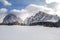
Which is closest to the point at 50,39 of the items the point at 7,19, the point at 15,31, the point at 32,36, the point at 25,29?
the point at 32,36

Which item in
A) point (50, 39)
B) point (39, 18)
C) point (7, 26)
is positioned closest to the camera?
point (50, 39)

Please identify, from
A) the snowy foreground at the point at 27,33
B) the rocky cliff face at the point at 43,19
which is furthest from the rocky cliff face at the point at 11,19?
the rocky cliff face at the point at 43,19

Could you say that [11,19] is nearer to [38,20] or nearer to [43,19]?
[38,20]

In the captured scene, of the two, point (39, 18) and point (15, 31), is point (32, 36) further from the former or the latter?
point (39, 18)

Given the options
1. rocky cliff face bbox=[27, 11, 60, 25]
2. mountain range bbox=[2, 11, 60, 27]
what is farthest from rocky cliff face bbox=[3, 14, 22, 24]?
rocky cliff face bbox=[27, 11, 60, 25]

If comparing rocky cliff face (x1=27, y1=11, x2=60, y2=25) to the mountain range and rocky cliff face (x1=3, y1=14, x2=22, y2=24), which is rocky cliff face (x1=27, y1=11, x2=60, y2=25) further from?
rocky cliff face (x1=3, y1=14, x2=22, y2=24)

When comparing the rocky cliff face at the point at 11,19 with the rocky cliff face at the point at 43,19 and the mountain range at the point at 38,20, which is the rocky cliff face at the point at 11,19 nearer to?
the mountain range at the point at 38,20
